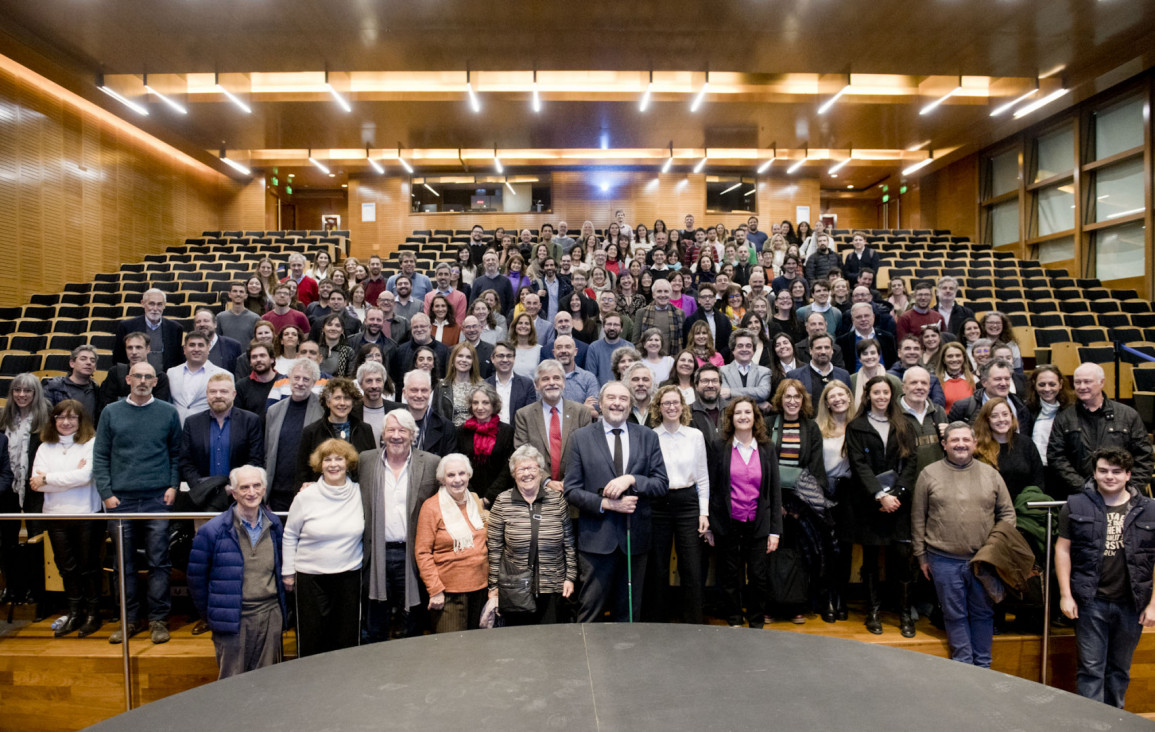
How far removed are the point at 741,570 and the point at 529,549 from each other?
1266mm

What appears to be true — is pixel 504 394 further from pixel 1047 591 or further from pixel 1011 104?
pixel 1011 104

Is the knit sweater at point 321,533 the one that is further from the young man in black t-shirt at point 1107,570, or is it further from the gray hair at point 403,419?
the young man in black t-shirt at point 1107,570

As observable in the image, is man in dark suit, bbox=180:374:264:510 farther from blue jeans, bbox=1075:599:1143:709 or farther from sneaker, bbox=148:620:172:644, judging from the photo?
blue jeans, bbox=1075:599:1143:709

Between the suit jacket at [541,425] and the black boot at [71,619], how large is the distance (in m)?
2.41

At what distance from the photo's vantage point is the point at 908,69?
891 centimetres

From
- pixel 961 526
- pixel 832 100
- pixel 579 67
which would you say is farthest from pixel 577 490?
pixel 832 100

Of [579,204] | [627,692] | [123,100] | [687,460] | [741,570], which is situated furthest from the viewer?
[579,204]

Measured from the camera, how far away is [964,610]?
311 centimetres

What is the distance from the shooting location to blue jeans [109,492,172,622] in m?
3.28

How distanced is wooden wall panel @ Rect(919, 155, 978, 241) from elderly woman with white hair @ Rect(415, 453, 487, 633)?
14.3m

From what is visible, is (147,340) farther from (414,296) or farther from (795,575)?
(795,575)

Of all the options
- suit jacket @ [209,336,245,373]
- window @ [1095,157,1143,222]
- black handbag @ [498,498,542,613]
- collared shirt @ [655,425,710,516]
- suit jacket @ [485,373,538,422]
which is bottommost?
black handbag @ [498,498,542,613]

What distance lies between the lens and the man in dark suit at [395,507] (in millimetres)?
2859

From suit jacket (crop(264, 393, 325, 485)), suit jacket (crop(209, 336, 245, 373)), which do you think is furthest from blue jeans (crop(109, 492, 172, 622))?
suit jacket (crop(209, 336, 245, 373))
